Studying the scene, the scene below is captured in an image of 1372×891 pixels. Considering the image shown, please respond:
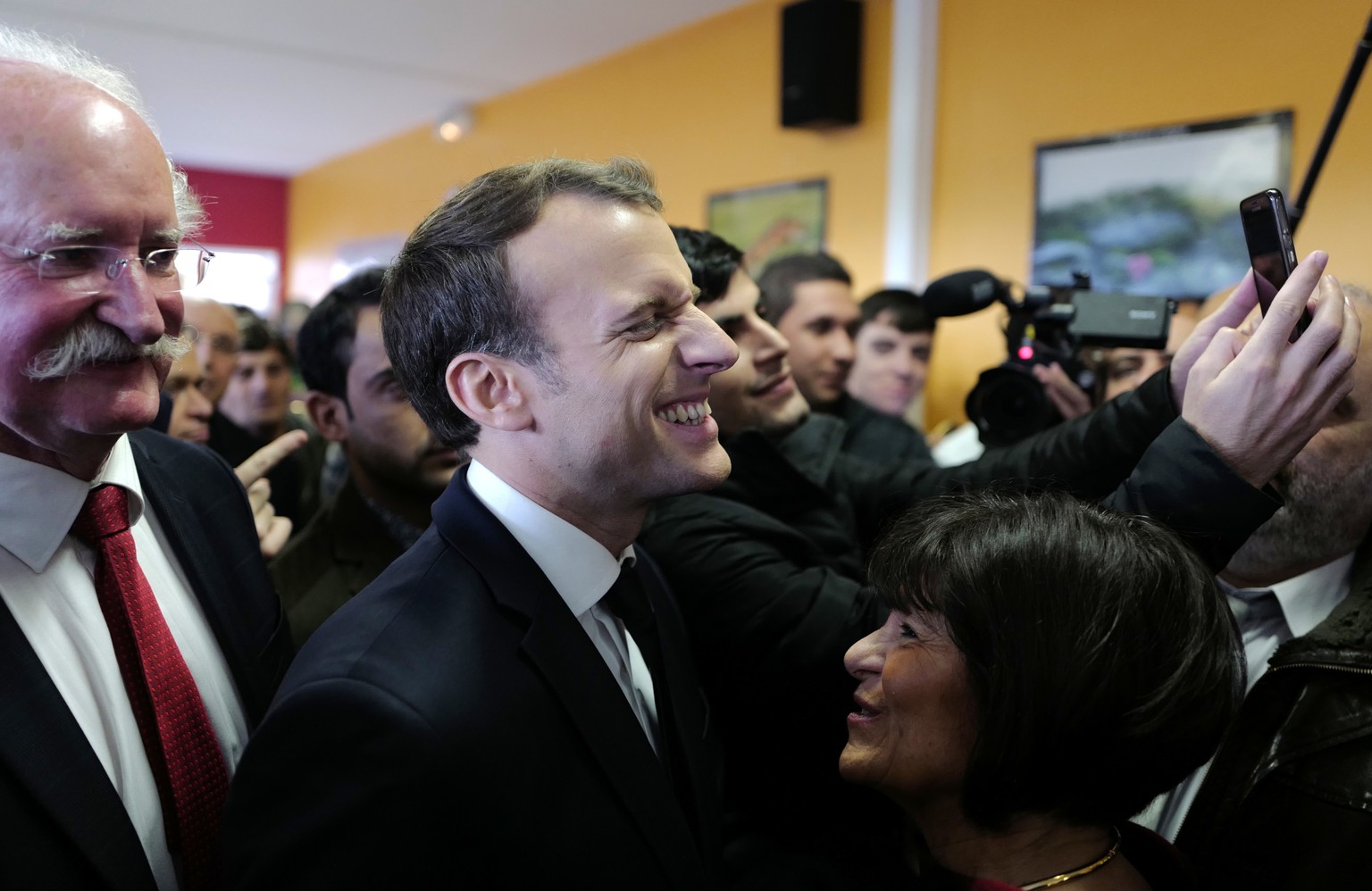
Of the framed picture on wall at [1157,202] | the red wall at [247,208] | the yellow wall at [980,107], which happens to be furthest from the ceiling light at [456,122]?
the framed picture on wall at [1157,202]

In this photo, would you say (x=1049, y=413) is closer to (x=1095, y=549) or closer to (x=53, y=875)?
(x=1095, y=549)

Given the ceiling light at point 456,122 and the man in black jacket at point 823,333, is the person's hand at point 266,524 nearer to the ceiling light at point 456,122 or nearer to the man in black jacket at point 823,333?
the man in black jacket at point 823,333

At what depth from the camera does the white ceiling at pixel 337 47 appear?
17.9 ft

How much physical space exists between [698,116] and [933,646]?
5.09m

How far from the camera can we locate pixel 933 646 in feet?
3.52

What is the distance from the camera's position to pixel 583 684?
3.37 ft

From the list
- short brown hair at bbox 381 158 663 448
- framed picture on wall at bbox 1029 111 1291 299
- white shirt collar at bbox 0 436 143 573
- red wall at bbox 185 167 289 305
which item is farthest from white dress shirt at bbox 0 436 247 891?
red wall at bbox 185 167 289 305

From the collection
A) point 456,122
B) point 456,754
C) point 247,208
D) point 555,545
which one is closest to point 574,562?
point 555,545

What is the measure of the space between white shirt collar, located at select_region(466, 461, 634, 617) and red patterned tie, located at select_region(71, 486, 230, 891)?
0.36 m

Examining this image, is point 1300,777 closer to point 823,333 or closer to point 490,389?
point 490,389

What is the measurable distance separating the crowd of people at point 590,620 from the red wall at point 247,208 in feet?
32.2

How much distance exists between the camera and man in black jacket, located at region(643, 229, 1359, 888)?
1.14 m

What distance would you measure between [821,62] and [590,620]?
4.13 m

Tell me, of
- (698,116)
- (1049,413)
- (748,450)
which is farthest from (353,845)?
(698,116)
